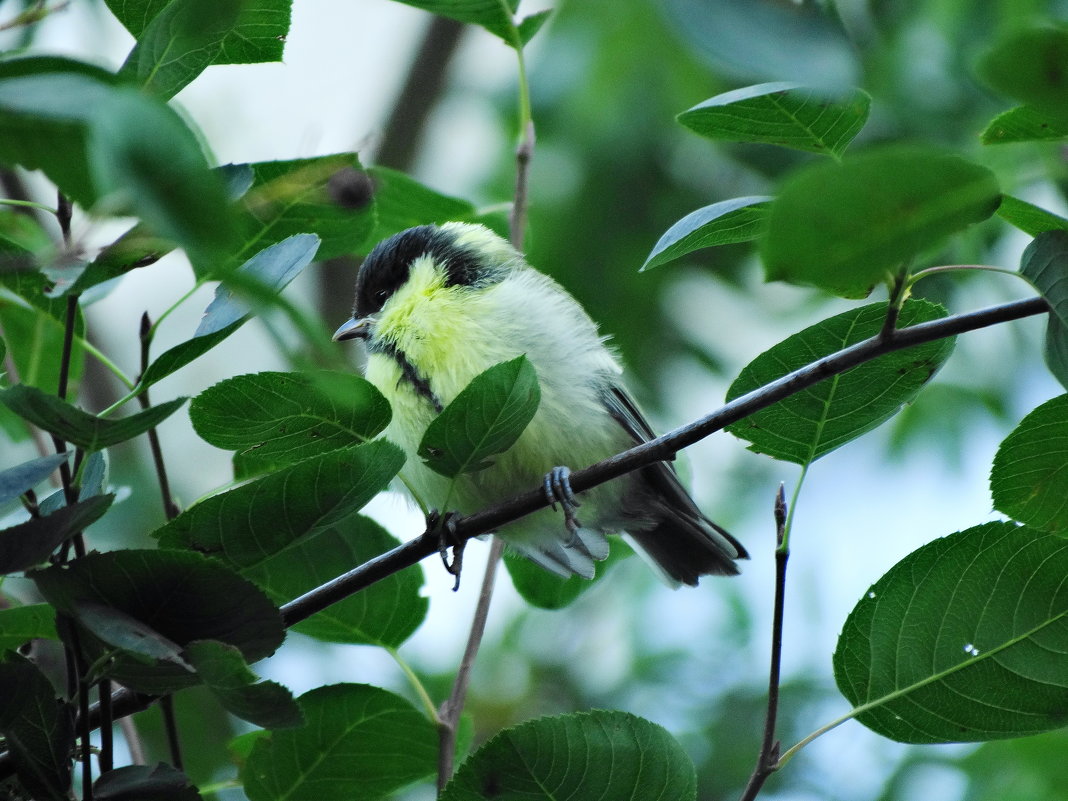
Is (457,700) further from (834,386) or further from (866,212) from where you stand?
(866,212)

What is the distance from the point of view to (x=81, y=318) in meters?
1.75

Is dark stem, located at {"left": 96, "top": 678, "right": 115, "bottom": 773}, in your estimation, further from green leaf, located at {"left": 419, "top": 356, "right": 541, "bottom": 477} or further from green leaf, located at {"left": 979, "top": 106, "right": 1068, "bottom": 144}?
green leaf, located at {"left": 979, "top": 106, "right": 1068, "bottom": 144}

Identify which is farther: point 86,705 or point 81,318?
point 81,318

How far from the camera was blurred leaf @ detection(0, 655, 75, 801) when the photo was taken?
144 cm

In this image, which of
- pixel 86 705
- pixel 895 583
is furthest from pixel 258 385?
pixel 895 583

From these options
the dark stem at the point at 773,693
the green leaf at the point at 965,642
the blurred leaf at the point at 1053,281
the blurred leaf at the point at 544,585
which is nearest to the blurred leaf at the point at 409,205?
the blurred leaf at the point at 544,585

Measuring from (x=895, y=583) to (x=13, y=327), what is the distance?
74.8 inches

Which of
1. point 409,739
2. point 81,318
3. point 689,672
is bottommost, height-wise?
point 689,672

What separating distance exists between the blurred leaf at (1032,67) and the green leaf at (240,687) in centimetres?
104

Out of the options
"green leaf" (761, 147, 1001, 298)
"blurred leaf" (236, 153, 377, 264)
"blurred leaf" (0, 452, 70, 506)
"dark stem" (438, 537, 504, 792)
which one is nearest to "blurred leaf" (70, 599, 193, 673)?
"blurred leaf" (0, 452, 70, 506)

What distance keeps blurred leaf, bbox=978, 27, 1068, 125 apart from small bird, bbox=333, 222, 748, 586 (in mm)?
1485

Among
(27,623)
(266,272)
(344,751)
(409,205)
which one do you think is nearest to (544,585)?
(344,751)

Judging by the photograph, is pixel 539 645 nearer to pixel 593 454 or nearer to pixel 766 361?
pixel 593 454

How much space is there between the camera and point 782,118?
59.8 inches
